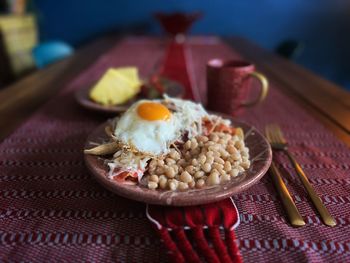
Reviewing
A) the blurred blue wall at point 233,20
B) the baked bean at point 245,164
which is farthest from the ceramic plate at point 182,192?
the blurred blue wall at point 233,20

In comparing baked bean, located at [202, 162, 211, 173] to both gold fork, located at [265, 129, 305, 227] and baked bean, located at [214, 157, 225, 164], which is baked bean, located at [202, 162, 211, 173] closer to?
baked bean, located at [214, 157, 225, 164]

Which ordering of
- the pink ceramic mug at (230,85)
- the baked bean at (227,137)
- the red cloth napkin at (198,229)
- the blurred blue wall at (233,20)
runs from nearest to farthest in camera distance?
the red cloth napkin at (198,229), the baked bean at (227,137), the pink ceramic mug at (230,85), the blurred blue wall at (233,20)

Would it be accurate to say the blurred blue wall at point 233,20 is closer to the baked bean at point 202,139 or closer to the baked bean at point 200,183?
the baked bean at point 202,139

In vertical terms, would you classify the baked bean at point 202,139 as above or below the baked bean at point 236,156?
Result: above

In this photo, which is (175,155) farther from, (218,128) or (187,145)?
(218,128)

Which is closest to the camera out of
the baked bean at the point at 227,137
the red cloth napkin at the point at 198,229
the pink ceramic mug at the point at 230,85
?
the red cloth napkin at the point at 198,229

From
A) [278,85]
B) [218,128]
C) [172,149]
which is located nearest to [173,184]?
[172,149]

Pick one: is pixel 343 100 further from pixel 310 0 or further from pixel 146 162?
pixel 310 0

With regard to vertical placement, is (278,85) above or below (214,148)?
below
